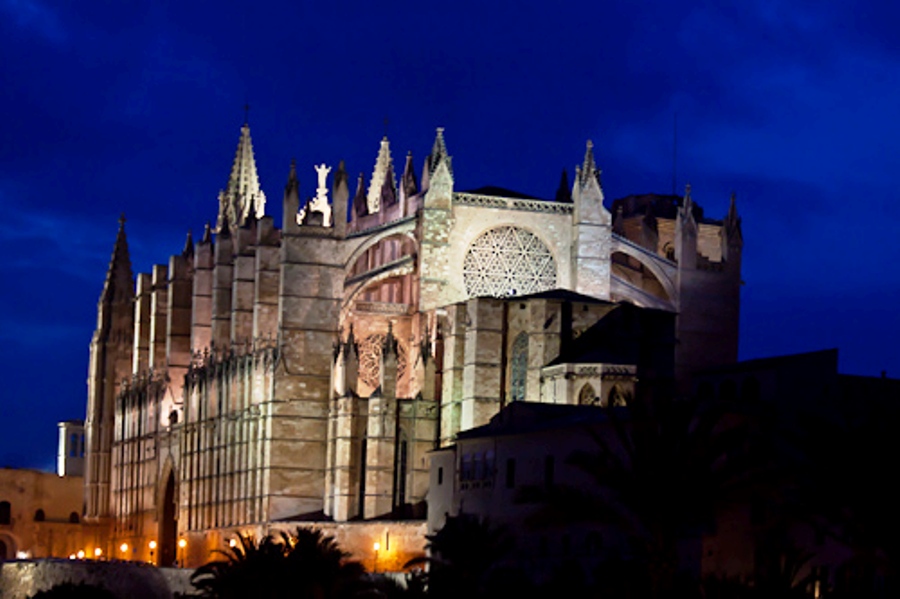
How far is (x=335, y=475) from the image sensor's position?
6625cm

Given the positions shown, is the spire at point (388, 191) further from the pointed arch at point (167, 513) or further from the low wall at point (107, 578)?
the low wall at point (107, 578)

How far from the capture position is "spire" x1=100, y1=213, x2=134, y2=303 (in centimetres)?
8900

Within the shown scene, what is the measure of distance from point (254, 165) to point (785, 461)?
4022cm

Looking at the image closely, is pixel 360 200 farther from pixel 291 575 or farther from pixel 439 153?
pixel 291 575

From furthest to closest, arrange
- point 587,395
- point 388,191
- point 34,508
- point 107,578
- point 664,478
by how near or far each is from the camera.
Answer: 1. point 34,508
2. point 388,191
3. point 587,395
4. point 107,578
5. point 664,478

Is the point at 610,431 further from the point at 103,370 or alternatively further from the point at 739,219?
the point at 103,370

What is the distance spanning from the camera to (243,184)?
83.5 metres


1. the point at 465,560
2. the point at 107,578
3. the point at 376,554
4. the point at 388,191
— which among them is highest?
the point at 388,191

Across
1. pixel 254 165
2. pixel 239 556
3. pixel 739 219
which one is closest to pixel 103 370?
pixel 254 165

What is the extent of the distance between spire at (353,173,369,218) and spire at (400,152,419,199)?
224 centimetres

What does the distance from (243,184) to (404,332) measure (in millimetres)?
15435

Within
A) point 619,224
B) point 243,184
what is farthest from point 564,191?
point 243,184

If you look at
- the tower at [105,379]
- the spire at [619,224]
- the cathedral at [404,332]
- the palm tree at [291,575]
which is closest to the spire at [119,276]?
the tower at [105,379]

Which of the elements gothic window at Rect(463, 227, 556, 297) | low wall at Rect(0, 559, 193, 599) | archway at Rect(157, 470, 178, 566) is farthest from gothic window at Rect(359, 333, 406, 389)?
low wall at Rect(0, 559, 193, 599)
